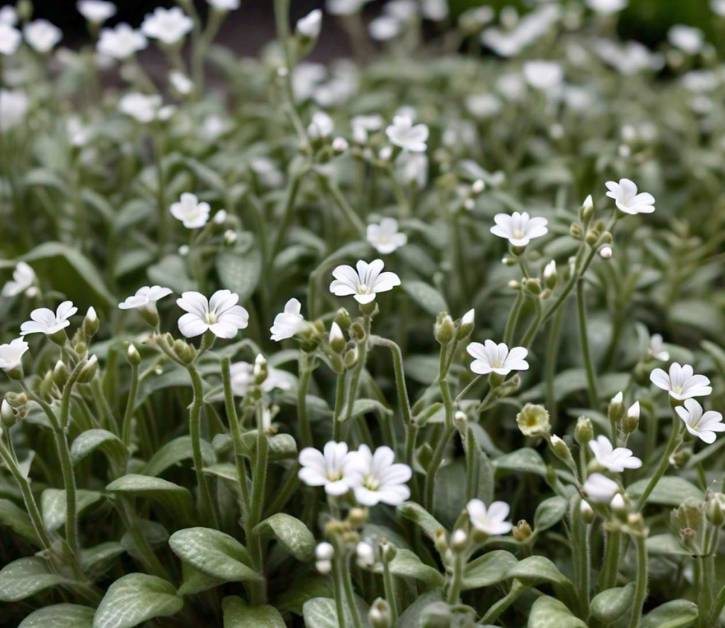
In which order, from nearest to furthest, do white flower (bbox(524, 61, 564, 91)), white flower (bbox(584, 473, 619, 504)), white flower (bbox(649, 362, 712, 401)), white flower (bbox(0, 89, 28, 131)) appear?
white flower (bbox(584, 473, 619, 504)) < white flower (bbox(649, 362, 712, 401)) < white flower (bbox(0, 89, 28, 131)) < white flower (bbox(524, 61, 564, 91))

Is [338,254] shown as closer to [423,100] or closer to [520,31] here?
[423,100]

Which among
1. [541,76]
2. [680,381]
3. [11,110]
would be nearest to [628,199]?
[680,381]

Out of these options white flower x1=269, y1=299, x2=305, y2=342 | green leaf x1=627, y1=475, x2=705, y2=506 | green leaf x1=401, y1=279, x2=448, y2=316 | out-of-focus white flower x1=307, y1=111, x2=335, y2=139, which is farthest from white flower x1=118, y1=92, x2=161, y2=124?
green leaf x1=627, y1=475, x2=705, y2=506

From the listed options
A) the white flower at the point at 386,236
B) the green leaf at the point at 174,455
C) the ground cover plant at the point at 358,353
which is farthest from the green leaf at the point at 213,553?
the white flower at the point at 386,236

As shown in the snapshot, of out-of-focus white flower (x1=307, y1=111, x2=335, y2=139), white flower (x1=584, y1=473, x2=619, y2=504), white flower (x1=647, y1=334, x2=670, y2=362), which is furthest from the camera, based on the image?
out-of-focus white flower (x1=307, y1=111, x2=335, y2=139)

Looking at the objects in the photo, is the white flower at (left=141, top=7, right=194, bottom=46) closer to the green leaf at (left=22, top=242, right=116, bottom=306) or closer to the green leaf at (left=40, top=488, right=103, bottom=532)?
the green leaf at (left=22, top=242, right=116, bottom=306)

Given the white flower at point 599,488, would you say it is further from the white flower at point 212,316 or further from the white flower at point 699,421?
the white flower at point 212,316

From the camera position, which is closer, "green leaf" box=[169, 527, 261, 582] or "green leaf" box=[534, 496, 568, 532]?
"green leaf" box=[169, 527, 261, 582]
